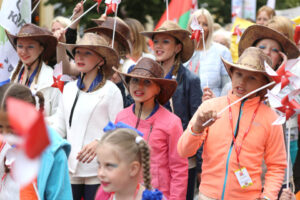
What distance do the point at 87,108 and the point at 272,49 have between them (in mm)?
1885

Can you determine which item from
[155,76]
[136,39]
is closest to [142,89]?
[155,76]

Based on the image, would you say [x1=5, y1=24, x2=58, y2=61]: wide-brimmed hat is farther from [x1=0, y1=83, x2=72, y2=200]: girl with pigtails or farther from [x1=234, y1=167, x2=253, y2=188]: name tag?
[x1=234, y1=167, x2=253, y2=188]: name tag

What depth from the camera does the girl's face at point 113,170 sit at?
305cm

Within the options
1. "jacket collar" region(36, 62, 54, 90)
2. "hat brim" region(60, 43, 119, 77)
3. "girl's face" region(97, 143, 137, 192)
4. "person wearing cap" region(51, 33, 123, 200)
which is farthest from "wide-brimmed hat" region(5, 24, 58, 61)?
"girl's face" region(97, 143, 137, 192)

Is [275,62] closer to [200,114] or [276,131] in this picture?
[276,131]

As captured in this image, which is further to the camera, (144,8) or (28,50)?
(144,8)

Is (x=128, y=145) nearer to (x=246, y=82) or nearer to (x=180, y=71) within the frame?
(x=246, y=82)

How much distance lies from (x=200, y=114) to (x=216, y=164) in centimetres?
62

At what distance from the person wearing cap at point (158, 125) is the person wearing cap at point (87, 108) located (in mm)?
256

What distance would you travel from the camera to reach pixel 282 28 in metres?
5.02

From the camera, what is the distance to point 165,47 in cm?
519

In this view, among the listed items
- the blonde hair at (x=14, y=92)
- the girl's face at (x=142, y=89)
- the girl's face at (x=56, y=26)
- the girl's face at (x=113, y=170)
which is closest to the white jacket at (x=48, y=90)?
the girl's face at (x=142, y=89)

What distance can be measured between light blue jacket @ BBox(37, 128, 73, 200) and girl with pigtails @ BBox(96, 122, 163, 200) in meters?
0.24

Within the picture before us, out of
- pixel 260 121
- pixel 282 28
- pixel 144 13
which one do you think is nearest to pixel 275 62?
pixel 282 28
